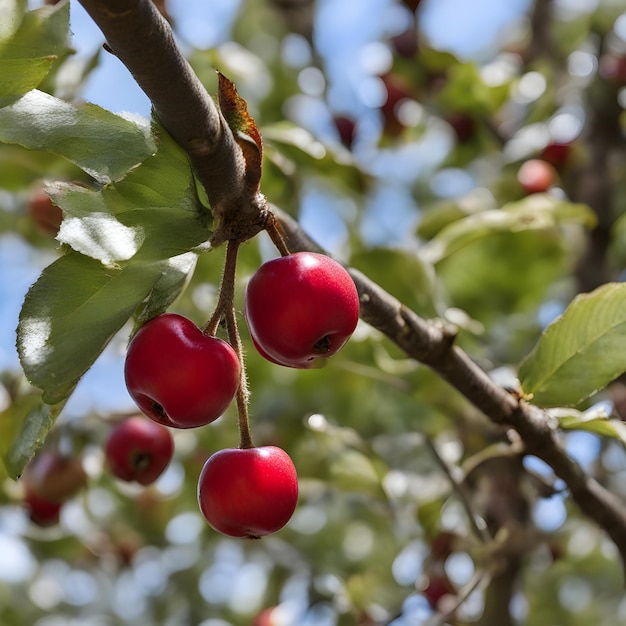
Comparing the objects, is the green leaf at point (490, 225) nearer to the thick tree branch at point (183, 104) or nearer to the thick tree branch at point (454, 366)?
the thick tree branch at point (454, 366)

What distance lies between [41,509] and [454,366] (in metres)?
0.96

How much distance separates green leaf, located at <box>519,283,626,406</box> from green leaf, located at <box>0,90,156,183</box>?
43cm

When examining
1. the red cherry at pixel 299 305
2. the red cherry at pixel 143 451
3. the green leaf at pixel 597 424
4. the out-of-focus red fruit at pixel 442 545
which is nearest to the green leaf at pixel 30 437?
the red cherry at pixel 299 305

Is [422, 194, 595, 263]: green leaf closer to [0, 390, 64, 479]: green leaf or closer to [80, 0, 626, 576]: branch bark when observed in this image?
[80, 0, 626, 576]: branch bark

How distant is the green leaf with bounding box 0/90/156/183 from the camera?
66 cm

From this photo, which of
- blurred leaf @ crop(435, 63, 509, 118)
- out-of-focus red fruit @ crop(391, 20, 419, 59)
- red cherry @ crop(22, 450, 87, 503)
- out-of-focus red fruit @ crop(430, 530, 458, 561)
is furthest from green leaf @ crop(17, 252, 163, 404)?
out-of-focus red fruit @ crop(391, 20, 419, 59)

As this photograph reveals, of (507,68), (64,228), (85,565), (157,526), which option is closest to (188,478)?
(157,526)

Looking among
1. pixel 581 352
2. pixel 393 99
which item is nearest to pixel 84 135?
pixel 581 352

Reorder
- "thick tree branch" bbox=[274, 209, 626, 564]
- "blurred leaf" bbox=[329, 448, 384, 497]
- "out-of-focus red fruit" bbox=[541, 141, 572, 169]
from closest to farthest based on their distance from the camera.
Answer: "thick tree branch" bbox=[274, 209, 626, 564] < "blurred leaf" bbox=[329, 448, 384, 497] < "out-of-focus red fruit" bbox=[541, 141, 572, 169]

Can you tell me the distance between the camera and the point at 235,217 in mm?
668

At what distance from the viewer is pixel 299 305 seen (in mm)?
649

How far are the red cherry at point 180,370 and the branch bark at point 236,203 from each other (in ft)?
A: 0.28

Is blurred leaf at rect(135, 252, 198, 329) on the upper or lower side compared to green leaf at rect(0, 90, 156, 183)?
lower

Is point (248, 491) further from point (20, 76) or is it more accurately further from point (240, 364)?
point (20, 76)
